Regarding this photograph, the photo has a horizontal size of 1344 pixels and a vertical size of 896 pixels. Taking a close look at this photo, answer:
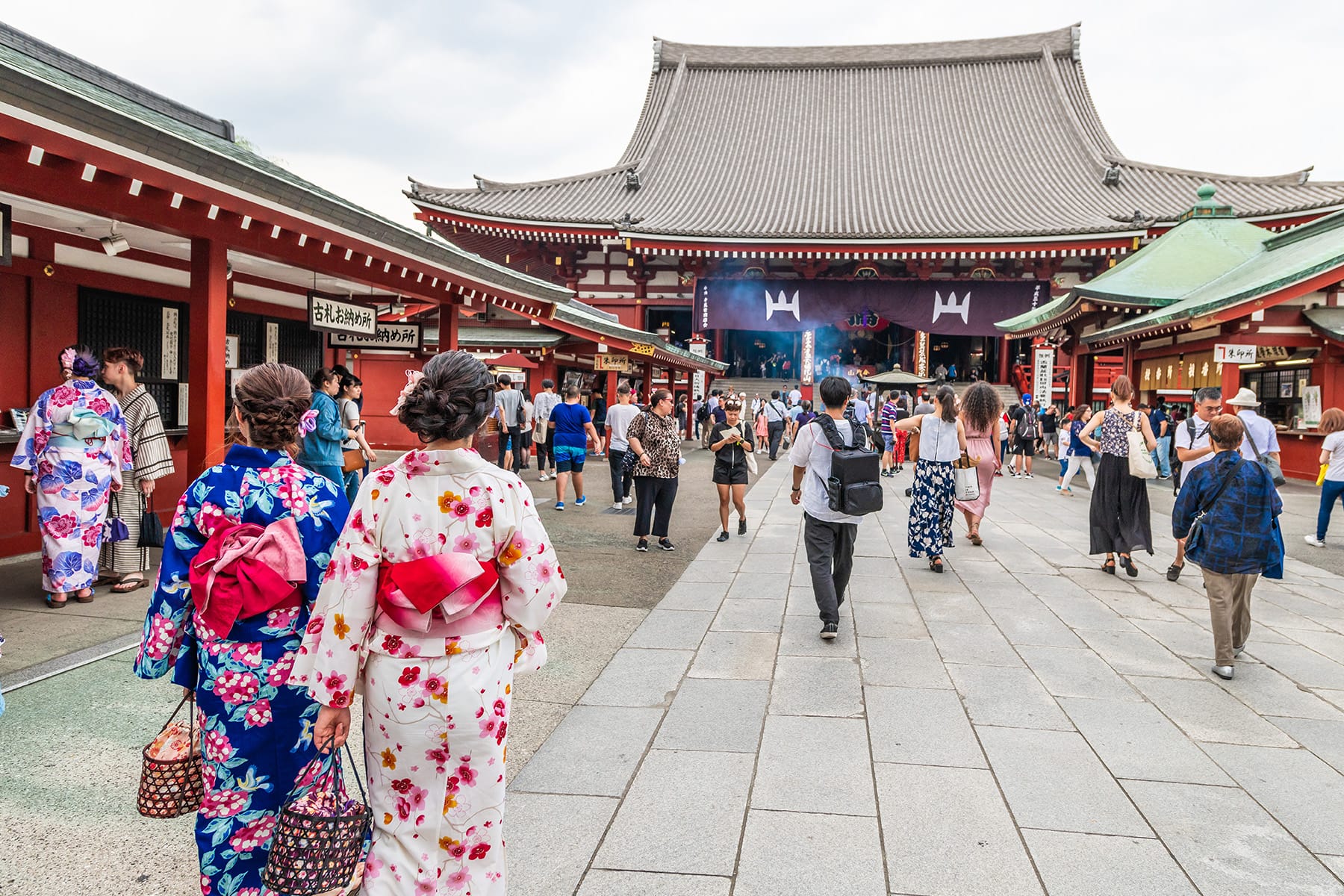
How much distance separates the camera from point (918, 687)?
3.96 m

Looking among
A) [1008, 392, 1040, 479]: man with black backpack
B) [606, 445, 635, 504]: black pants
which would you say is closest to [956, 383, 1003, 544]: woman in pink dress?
[606, 445, 635, 504]: black pants

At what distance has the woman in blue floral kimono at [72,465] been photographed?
463cm

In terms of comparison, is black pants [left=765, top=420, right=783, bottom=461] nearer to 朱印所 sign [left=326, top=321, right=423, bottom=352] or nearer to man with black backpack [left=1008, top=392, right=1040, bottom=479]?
man with black backpack [left=1008, top=392, right=1040, bottom=479]

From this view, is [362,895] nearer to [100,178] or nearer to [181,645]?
[181,645]

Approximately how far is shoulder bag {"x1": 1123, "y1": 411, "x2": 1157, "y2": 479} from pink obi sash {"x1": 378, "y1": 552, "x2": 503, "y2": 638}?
19.5 feet

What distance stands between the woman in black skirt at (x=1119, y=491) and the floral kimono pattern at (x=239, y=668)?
6.15 metres

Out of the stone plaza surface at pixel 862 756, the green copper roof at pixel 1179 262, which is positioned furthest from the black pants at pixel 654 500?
the green copper roof at pixel 1179 262

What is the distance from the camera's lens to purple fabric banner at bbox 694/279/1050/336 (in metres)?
21.7

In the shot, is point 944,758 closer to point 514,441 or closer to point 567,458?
point 567,458

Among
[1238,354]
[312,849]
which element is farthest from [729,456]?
[1238,354]

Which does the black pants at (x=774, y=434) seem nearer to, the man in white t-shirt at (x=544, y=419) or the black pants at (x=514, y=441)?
the man in white t-shirt at (x=544, y=419)

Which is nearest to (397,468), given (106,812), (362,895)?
(362,895)

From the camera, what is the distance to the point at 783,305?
2266cm

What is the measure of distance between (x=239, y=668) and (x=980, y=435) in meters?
6.94
